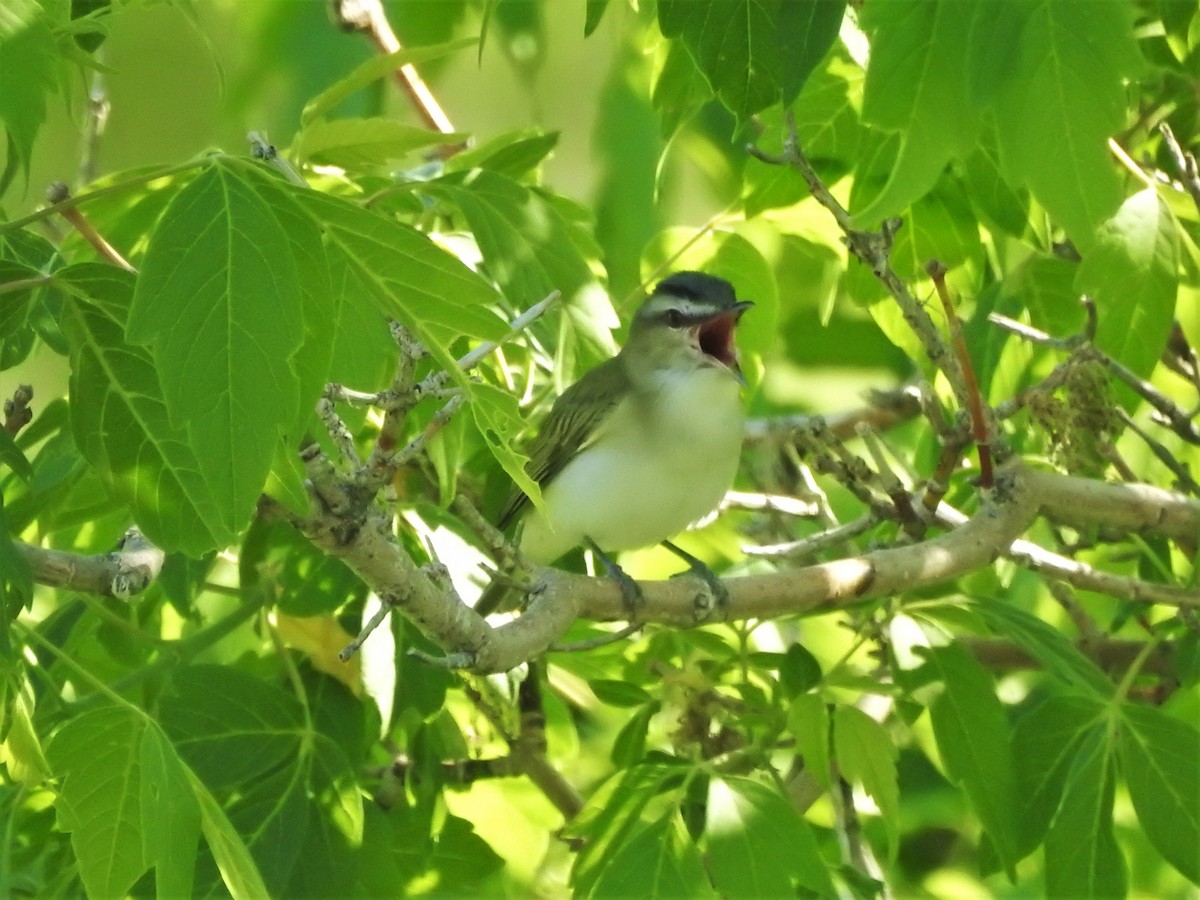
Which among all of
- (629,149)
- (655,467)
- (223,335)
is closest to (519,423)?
(223,335)

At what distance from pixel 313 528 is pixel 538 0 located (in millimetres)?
1350

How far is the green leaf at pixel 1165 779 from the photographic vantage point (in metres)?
2.20

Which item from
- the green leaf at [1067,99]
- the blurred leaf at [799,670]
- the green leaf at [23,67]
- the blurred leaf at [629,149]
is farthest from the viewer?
the blurred leaf at [629,149]

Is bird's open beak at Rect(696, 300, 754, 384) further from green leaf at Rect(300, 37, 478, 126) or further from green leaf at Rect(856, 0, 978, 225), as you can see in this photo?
green leaf at Rect(856, 0, 978, 225)

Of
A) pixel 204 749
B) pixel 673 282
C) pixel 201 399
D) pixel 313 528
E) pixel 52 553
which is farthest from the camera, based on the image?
pixel 673 282

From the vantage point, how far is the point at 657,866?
208 centimetres

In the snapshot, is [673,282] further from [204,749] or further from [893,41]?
[893,41]

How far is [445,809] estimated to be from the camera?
2.77 metres

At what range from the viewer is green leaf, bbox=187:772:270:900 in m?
1.73

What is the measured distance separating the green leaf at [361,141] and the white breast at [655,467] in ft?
3.45

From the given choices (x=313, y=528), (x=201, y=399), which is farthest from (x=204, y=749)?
(x=201, y=399)

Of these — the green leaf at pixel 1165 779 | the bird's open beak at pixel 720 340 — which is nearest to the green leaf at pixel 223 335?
the green leaf at pixel 1165 779

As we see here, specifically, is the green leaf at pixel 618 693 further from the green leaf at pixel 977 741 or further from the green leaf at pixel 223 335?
the green leaf at pixel 223 335

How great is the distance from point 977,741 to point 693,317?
4.43 ft
